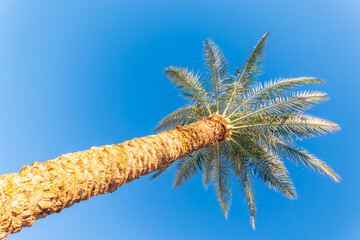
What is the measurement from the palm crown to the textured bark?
414 cm

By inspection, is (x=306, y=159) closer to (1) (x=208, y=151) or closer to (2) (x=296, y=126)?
(2) (x=296, y=126)

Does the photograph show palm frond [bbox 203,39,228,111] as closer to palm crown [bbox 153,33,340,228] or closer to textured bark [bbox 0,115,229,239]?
palm crown [bbox 153,33,340,228]

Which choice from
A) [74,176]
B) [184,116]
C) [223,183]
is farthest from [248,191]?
[74,176]

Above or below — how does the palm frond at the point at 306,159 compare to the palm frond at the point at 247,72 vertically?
below

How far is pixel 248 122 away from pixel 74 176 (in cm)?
715

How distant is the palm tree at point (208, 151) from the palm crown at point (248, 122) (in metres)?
0.03

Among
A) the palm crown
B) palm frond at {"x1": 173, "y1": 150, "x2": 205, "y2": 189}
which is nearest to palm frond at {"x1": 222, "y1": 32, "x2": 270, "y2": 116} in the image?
the palm crown

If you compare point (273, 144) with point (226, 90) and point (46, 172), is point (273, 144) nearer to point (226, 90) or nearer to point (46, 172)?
point (226, 90)

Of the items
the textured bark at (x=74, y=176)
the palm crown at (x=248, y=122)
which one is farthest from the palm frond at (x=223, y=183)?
the textured bark at (x=74, y=176)

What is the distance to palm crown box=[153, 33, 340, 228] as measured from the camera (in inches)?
343

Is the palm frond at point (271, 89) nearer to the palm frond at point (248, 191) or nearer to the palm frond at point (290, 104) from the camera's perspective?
the palm frond at point (290, 104)

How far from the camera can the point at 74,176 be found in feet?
12.9

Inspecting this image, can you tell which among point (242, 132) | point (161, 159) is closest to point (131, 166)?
point (161, 159)

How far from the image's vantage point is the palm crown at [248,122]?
8.72 m
